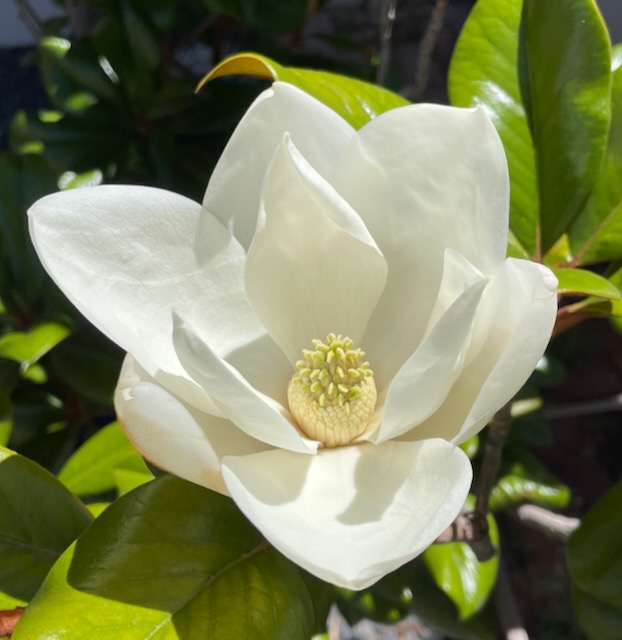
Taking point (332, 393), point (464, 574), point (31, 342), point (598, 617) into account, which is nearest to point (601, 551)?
point (598, 617)

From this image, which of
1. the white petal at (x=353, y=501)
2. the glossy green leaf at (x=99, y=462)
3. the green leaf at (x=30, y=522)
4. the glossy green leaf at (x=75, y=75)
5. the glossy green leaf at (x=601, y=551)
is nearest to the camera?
the white petal at (x=353, y=501)

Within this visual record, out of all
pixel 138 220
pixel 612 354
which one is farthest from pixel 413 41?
pixel 138 220

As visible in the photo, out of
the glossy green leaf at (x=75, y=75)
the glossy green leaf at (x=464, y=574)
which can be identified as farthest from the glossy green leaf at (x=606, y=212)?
the glossy green leaf at (x=75, y=75)

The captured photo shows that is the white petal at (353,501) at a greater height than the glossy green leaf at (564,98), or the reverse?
the glossy green leaf at (564,98)

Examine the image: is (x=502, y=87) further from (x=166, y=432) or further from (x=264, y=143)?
(x=166, y=432)

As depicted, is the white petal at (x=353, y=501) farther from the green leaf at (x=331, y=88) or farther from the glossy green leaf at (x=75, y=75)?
the glossy green leaf at (x=75, y=75)

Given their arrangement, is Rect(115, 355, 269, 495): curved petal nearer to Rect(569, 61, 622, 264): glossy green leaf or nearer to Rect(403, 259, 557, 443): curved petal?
Rect(403, 259, 557, 443): curved petal

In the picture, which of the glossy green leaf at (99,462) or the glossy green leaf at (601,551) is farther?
the glossy green leaf at (99,462)
